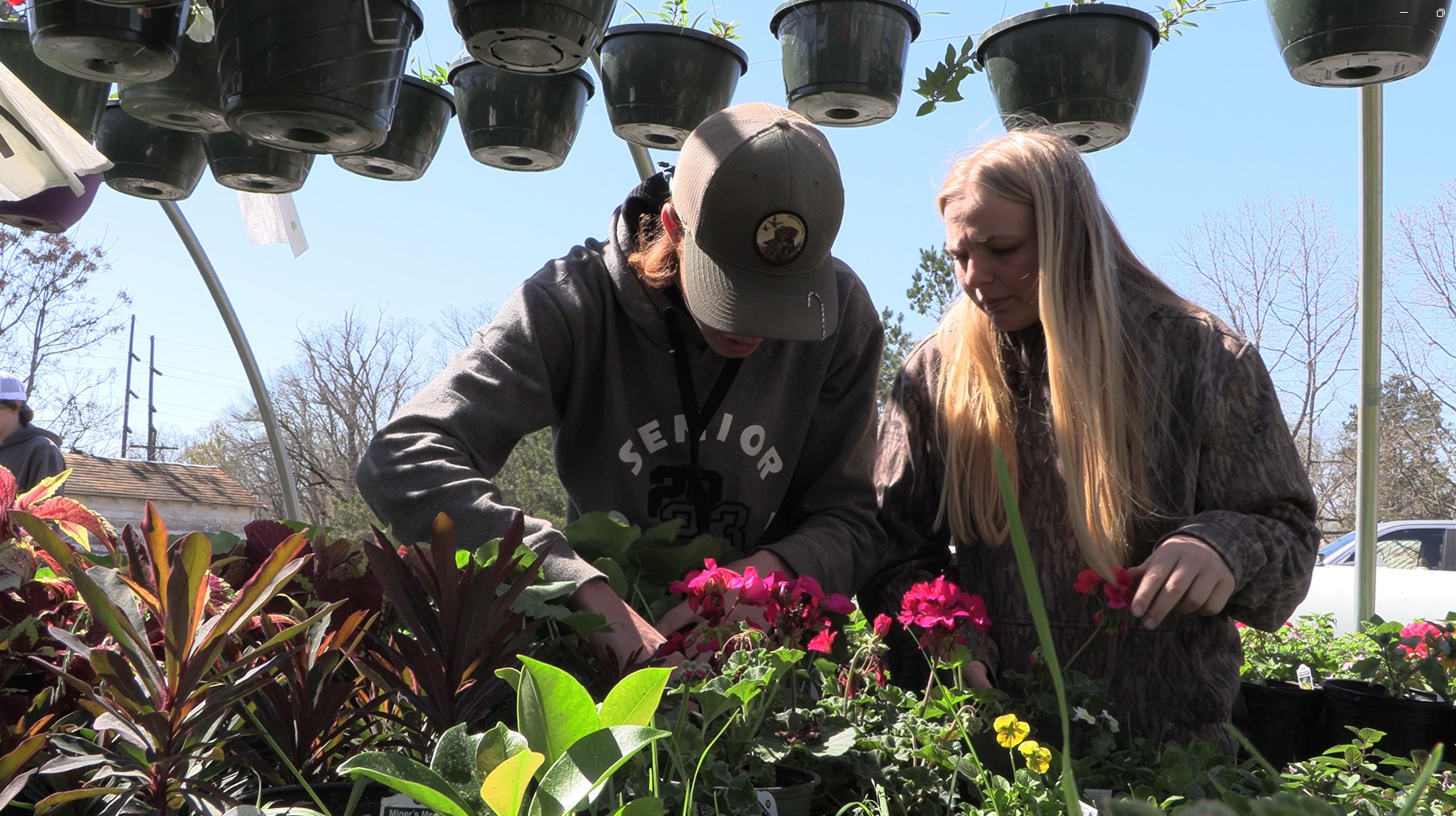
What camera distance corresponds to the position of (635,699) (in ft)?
2.00

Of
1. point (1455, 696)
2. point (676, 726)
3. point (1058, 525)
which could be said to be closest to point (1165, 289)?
point (1058, 525)

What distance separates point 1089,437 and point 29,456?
16.8ft

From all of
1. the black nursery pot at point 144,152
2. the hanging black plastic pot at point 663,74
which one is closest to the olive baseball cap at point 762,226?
the hanging black plastic pot at point 663,74

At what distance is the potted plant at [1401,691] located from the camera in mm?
1828

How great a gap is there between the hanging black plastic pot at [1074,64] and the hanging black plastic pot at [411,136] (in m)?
1.56

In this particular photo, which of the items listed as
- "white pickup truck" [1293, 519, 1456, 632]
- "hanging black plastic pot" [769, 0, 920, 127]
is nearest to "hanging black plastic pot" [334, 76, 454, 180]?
"hanging black plastic pot" [769, 0, 920, 127]

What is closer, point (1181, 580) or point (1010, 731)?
point (1010, 731)

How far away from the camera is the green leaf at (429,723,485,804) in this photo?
0.62 metres

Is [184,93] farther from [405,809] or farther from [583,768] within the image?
[583,768]

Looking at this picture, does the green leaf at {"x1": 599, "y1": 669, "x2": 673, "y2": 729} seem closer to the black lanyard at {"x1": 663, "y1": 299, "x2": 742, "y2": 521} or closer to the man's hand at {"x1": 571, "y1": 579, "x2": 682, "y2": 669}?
the man's hand at {"x1": 571, "y1": 579, "x2": 682, "y2": 669}

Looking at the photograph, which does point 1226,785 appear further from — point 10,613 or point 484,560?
point 10,613

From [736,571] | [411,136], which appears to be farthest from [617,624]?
[411,136]

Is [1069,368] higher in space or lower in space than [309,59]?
lower

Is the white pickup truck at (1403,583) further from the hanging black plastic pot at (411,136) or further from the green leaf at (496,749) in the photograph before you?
the green leaf at (496,749)
